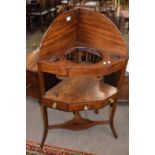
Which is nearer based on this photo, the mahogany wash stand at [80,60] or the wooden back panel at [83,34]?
the mahogany wash stand at [80,60]

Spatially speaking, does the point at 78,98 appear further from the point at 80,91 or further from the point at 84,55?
the point at 84,55

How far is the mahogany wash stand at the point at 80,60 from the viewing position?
1604 millimetres

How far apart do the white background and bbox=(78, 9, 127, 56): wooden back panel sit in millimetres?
1041

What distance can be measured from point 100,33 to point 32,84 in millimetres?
758

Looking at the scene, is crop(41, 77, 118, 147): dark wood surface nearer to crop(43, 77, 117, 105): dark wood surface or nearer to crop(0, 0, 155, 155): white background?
crop(43, 77, 117, 105): dark wood surface

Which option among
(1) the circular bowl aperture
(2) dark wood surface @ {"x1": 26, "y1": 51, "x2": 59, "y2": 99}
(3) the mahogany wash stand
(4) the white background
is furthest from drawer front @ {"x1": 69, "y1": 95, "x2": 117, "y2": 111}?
(4) the white background

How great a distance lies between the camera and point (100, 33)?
6.07 feet
